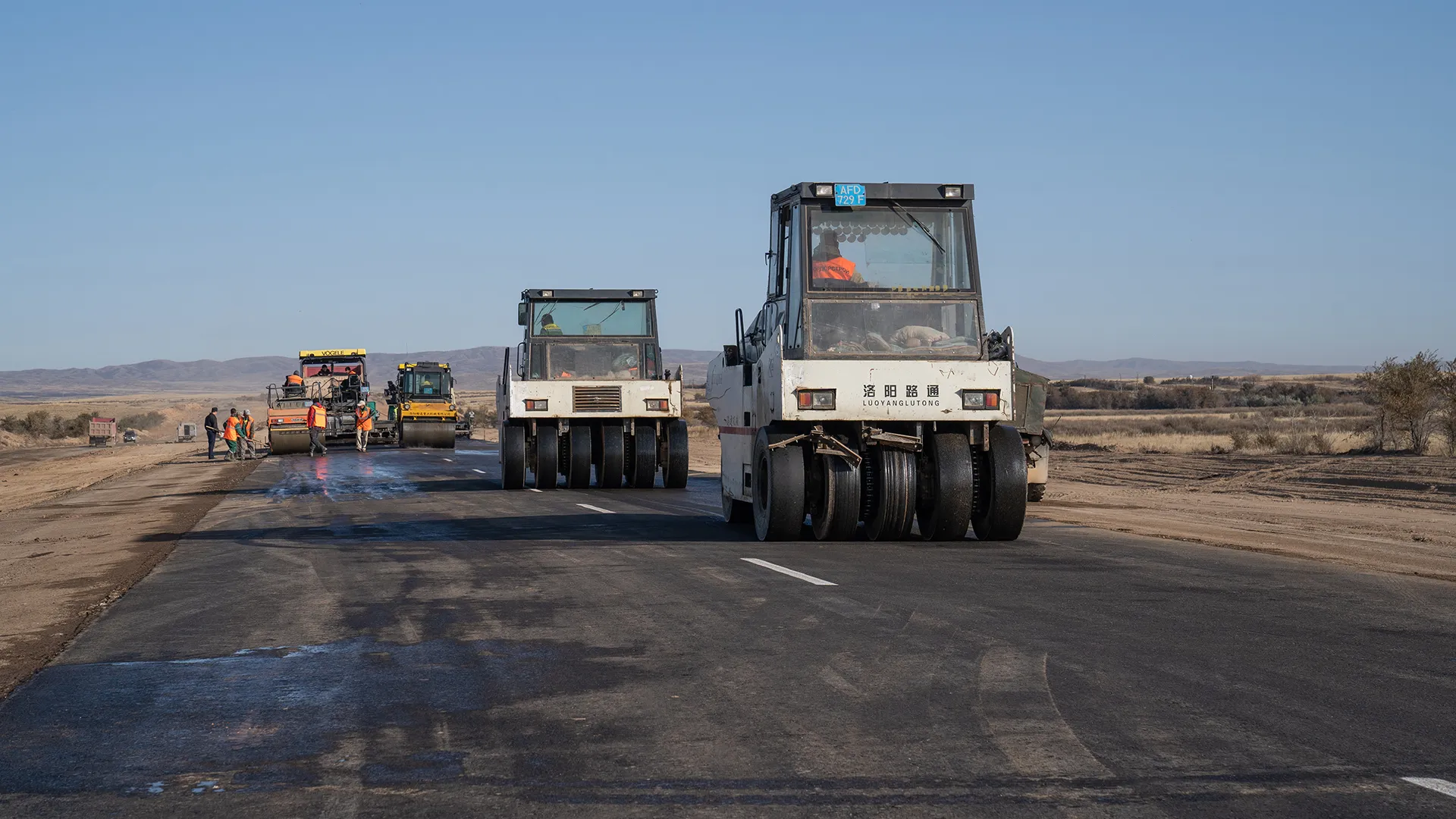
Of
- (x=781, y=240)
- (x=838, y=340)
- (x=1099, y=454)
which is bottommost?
(x=1099, y=454)

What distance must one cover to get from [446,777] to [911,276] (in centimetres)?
984

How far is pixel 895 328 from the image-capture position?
552 inches

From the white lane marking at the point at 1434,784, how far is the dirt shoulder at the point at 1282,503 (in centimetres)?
700

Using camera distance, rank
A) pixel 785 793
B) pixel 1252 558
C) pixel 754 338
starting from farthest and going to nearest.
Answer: pixel 754 338 < pixel 1252 558 < pixel 785 793

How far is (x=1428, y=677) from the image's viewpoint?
6.91 meters

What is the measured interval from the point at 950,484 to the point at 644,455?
11.8 meters

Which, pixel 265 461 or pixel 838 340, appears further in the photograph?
pixel 265 461

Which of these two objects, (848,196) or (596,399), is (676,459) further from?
(848,196)

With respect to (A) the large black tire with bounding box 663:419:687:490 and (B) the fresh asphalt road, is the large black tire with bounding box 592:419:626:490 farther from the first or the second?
→ (B) the fresh asphalt road

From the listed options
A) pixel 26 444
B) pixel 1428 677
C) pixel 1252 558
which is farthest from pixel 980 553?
pixel 26 444

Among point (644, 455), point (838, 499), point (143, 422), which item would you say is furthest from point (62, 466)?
point (143, 422)

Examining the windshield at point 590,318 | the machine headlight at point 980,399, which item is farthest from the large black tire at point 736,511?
the windshield at point 590,318

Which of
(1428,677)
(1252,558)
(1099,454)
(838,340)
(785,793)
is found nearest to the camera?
(785,793)

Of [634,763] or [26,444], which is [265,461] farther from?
[26,444]
